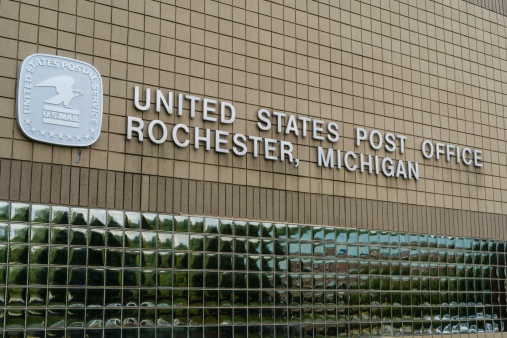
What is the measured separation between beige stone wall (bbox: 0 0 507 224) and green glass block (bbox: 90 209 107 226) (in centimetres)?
19

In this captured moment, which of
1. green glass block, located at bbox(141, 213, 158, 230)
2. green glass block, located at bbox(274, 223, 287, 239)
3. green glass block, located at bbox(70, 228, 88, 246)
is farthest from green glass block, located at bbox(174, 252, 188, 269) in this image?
green glass block, located at bbox(274, 223, 287, 239)

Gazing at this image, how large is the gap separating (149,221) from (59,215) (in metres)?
1.51

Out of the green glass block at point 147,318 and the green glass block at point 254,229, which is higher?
the green glass block at point 254,229

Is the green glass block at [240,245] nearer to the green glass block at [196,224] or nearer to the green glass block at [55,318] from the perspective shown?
the green glass block at [196,224]

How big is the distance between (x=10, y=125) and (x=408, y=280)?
29.0ft

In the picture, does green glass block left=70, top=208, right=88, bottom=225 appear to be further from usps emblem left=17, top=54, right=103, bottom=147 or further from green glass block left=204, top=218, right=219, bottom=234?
green glass block left=204, top=218, right=219, bottom=234

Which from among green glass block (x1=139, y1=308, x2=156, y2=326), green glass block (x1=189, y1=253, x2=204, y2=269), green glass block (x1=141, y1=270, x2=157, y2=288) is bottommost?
green glass block (x1=139, y1=308, x2=156, y2=326)

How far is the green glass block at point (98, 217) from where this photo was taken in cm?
1115

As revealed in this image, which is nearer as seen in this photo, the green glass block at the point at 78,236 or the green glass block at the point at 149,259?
the green glass block at the point at 78,236

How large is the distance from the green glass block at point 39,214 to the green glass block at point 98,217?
0.69 meters

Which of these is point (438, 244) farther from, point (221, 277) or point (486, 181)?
point (221, 277)

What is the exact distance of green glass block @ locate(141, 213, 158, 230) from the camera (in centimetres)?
1168

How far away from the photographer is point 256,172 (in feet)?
43.2

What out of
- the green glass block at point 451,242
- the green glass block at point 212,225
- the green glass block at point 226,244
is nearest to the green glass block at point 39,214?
the green glass block at point 212,225
